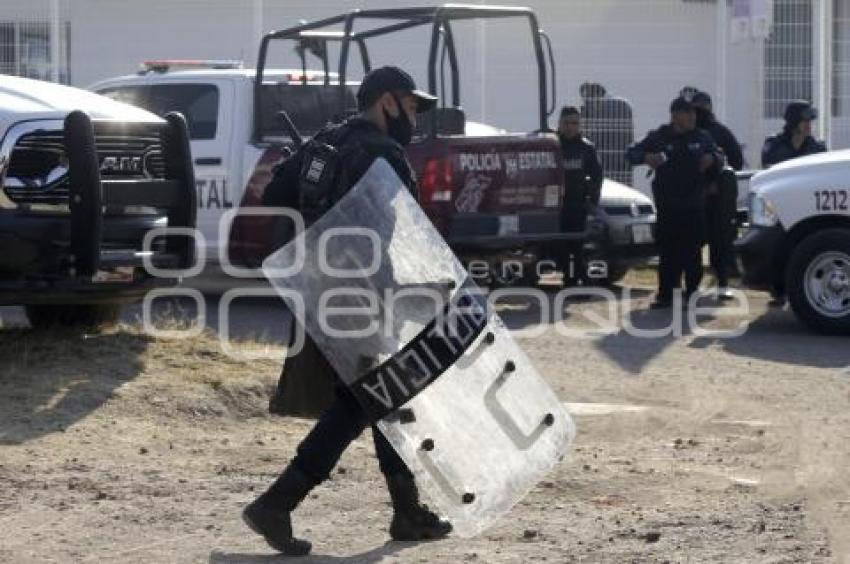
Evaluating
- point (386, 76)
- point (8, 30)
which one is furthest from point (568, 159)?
point (8, 30)

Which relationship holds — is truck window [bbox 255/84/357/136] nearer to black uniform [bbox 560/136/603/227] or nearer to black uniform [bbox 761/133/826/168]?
black uniform [bbox 560/136/603/227]

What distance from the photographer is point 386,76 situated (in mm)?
6875

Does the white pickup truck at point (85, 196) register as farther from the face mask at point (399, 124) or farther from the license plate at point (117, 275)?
the face mask at point (399, 124)

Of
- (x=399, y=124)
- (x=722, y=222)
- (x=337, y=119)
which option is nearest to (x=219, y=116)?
(x=337, y=119)

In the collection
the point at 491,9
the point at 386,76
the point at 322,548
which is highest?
the point at 491,9

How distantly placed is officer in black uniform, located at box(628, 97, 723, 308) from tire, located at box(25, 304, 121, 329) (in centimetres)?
533

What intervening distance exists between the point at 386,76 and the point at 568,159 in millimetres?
8750

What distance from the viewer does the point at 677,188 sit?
14.5 m

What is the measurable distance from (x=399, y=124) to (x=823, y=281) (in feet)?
23.1

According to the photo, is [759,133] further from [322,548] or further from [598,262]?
[322,548]

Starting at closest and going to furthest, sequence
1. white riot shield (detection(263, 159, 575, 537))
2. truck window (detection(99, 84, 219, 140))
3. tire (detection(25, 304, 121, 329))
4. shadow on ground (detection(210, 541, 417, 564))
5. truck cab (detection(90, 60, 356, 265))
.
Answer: white riot shield (detection(263, 159, 575, 537)) → shadow on ground (detection(210, 541, 417, 564)) → tire (detection(25, 304, 121, 329)) → truck cab (detection(90, 60, 356, 265)) → truck window (detection(99, 84, 219, 140))

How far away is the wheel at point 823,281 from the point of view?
13188 millimetres

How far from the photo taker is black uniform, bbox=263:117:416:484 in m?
6.69

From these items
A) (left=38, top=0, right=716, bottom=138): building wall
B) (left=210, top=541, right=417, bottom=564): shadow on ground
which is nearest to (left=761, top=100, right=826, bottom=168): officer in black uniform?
(left=38, top=0, right=716, bottom=138): building wall
